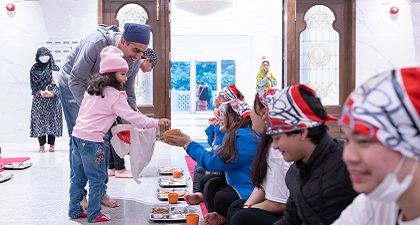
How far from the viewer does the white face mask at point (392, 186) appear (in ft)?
3.13

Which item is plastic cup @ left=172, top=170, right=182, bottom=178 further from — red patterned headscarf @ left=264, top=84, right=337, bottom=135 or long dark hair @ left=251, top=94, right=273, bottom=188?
red patterned headscarf @ left=264, top=84, right=337, bottom=135

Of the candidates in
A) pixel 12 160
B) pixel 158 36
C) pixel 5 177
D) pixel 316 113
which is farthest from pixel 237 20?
pixel 316 113

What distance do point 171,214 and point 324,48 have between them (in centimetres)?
577

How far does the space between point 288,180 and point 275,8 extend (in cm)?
1301

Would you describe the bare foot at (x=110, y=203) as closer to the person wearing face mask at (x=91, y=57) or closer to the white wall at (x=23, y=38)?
the person wearing face mask at (x=91, y=57)

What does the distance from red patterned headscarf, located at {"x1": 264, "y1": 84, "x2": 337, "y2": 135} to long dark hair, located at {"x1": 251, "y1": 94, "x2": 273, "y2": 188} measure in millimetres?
523

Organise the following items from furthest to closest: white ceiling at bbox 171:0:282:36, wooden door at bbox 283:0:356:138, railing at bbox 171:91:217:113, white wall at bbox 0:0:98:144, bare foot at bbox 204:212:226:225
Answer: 1. railing at bbox 171:91:217:113
2. white ceiling at bbox 171:0:282:36
3. wooden door at bbox 283:0:356:138
4. white wall at bbox 0:0:98:144
5. bare foot at bbox 204:212:226:225

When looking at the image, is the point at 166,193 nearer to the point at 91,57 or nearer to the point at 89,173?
the point at 89,173

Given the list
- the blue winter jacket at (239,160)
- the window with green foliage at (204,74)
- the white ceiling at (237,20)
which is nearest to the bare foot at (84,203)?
the blue winter jacket at (239,160)

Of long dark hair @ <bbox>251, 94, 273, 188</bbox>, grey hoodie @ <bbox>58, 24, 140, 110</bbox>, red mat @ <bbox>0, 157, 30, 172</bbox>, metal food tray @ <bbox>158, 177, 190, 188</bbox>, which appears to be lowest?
metal food tray @ <bbox>158, 177, 190, 188</bbox>

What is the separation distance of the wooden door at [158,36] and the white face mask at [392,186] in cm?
725

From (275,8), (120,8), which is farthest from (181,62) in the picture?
(120,8)

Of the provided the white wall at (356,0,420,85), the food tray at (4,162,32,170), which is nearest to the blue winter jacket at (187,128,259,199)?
the food tray at (4,162,32,170)

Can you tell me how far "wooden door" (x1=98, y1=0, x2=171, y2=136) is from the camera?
26.5 ft
